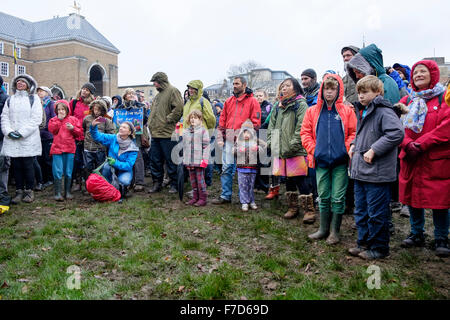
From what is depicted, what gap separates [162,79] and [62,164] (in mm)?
2913

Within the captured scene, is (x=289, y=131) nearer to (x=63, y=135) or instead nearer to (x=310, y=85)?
(x=310, y=85)

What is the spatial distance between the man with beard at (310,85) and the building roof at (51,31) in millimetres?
52988

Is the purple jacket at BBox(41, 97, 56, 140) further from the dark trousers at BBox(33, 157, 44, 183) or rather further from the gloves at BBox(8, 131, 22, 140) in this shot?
the gloves at BBox(8, 131, 22, 140)

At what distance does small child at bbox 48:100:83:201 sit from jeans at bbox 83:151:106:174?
1.05 feet

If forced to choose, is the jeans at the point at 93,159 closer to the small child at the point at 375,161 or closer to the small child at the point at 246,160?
the small child at the point at 246,160

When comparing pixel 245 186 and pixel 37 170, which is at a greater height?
pixel 37 170

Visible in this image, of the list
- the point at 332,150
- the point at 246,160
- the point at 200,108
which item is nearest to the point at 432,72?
the point at 332,150

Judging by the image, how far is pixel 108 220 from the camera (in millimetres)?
5109

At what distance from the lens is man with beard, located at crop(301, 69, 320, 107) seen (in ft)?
19.7

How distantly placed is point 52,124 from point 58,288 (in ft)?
15.3

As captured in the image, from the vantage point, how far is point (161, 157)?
7.49 metres
